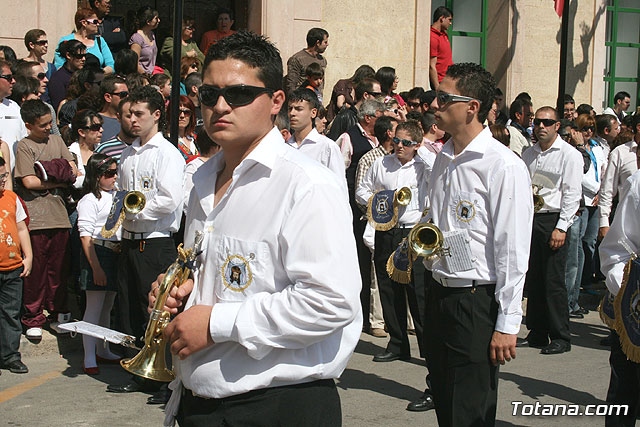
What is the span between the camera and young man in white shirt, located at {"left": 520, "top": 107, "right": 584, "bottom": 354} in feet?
27.5

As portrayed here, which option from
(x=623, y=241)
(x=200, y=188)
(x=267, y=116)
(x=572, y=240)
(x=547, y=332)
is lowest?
(x=547, y=332)

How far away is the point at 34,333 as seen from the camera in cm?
785

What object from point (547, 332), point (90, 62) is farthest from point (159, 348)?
point (90, 62)

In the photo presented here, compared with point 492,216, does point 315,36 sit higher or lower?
higher

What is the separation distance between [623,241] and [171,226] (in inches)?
151

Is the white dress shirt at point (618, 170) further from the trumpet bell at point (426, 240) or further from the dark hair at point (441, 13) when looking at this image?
the dark hair at point (441, 13)

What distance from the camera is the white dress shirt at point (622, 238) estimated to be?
4.57m

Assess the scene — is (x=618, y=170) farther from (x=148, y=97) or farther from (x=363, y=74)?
(x=148, y=97)

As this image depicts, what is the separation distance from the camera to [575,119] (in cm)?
1350

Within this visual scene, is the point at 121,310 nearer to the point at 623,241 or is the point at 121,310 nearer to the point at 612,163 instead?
the point at 623,241

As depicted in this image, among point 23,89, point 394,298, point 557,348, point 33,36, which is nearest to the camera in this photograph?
point 394,298

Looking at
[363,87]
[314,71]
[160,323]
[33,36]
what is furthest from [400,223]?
[33,36]

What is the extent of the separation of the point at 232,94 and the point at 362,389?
4.70 meters

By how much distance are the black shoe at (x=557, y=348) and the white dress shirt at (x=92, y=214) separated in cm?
455
